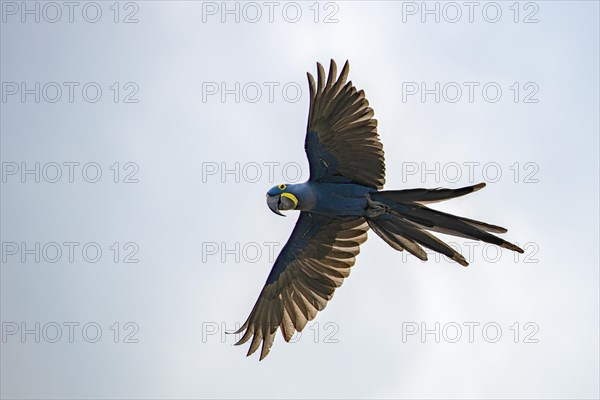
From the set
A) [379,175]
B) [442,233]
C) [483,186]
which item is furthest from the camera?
[379,175]

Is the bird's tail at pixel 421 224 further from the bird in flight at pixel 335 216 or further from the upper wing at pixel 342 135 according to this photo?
→ the upper wing at pixel 342 135

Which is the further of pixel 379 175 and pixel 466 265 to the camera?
pixel 379 175

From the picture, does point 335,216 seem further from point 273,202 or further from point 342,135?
point 342,135

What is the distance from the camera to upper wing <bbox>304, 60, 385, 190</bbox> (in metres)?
12.8

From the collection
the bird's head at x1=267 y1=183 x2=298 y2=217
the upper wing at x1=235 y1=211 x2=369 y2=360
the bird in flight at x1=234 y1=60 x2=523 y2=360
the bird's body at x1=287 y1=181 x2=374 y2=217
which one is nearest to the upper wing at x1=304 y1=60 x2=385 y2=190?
the bird in flight at x1=234 y1=60 x2=523 y2=360

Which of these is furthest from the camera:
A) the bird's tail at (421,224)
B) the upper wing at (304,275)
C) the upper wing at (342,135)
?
the upper wing at (304,275)

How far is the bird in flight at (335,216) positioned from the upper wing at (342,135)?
0.01 metres

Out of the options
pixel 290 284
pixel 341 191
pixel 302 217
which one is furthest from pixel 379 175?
pixel 290 284

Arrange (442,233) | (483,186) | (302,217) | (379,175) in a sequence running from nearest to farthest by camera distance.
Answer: (483,186) → (442,233) → (379,175) → (302,217)

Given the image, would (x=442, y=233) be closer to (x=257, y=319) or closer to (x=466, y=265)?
(x=466, y=265)

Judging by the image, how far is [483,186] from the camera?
439 inches

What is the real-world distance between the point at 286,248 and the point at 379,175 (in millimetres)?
2524

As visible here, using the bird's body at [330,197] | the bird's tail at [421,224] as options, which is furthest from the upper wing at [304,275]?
the bird's tail at [421,224]

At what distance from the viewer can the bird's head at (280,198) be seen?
1328 cm
